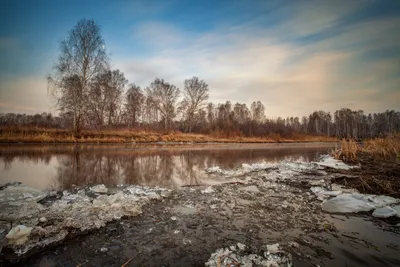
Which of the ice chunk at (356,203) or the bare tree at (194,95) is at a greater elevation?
the bare tree at (194,95)

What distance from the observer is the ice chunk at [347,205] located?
3324 mm

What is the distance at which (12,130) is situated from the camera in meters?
15.5

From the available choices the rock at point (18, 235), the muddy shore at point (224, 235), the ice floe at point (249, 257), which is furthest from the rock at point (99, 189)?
the ice floe at point (249, 257)

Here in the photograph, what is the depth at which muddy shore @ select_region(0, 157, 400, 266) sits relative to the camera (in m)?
1.90

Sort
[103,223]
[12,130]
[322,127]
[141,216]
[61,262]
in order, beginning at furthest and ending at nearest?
[322,127], [12,130], [141,216], [103,223], [61,262]

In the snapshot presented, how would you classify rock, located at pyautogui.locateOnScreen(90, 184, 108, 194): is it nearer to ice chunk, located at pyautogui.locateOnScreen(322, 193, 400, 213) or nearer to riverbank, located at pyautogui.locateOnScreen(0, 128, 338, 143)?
ice chunk, located at pyautogui.locateOnScreen(322, 193, 400, 213)

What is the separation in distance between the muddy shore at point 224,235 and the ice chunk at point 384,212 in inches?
3.3

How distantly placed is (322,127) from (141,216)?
98.9 metres

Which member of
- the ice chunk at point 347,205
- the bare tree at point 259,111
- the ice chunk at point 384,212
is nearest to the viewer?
the ice chunk at point 384,212

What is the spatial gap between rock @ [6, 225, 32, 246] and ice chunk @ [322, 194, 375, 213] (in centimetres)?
430

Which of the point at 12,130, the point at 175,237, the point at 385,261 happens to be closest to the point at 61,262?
the point at 175,237

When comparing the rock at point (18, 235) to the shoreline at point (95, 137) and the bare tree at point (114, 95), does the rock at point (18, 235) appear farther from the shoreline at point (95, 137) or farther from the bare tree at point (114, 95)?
the bare tree at point (114, 95)

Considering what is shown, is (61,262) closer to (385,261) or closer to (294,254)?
(294,254)

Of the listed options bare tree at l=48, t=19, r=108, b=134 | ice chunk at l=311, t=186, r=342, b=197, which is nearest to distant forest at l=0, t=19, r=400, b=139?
bare tree at l=48, t=19, r=108, b=134
